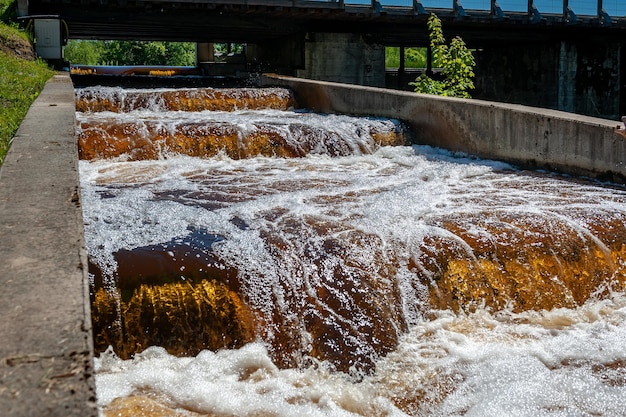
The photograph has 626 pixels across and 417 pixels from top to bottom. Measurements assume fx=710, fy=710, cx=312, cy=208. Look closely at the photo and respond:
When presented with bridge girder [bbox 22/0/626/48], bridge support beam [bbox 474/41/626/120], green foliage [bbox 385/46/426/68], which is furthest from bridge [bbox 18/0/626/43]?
green foliage [bbox 385/46/426/68]

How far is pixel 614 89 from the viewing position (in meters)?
24.8

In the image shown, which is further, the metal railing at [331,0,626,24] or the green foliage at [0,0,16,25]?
the metal railing at [331,0,626,24]

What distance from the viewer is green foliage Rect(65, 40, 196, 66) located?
3922 cm

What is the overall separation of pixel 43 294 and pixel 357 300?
226cm

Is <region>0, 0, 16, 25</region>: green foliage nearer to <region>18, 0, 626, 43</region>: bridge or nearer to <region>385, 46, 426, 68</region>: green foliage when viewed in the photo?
<region>18, 0, 626, 43</region>: bridge

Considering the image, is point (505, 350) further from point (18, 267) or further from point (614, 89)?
point (614, 89)

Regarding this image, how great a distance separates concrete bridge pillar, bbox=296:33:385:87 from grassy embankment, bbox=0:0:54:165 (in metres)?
7.89

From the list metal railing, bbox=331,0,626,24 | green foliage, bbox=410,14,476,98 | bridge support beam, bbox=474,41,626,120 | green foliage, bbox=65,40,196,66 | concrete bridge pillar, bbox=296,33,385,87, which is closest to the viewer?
green foliage, bbox=410,14,476,98

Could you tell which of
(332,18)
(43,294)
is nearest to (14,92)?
(43,294)

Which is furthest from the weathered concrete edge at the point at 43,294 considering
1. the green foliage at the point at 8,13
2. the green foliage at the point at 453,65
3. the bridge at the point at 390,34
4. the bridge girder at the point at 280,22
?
the bridge girder at the point at 280,22

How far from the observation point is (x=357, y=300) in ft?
14.1

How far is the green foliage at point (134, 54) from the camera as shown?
129 feet

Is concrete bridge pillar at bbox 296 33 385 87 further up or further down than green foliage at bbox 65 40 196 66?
further down

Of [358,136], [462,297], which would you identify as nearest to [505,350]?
[462,297]
